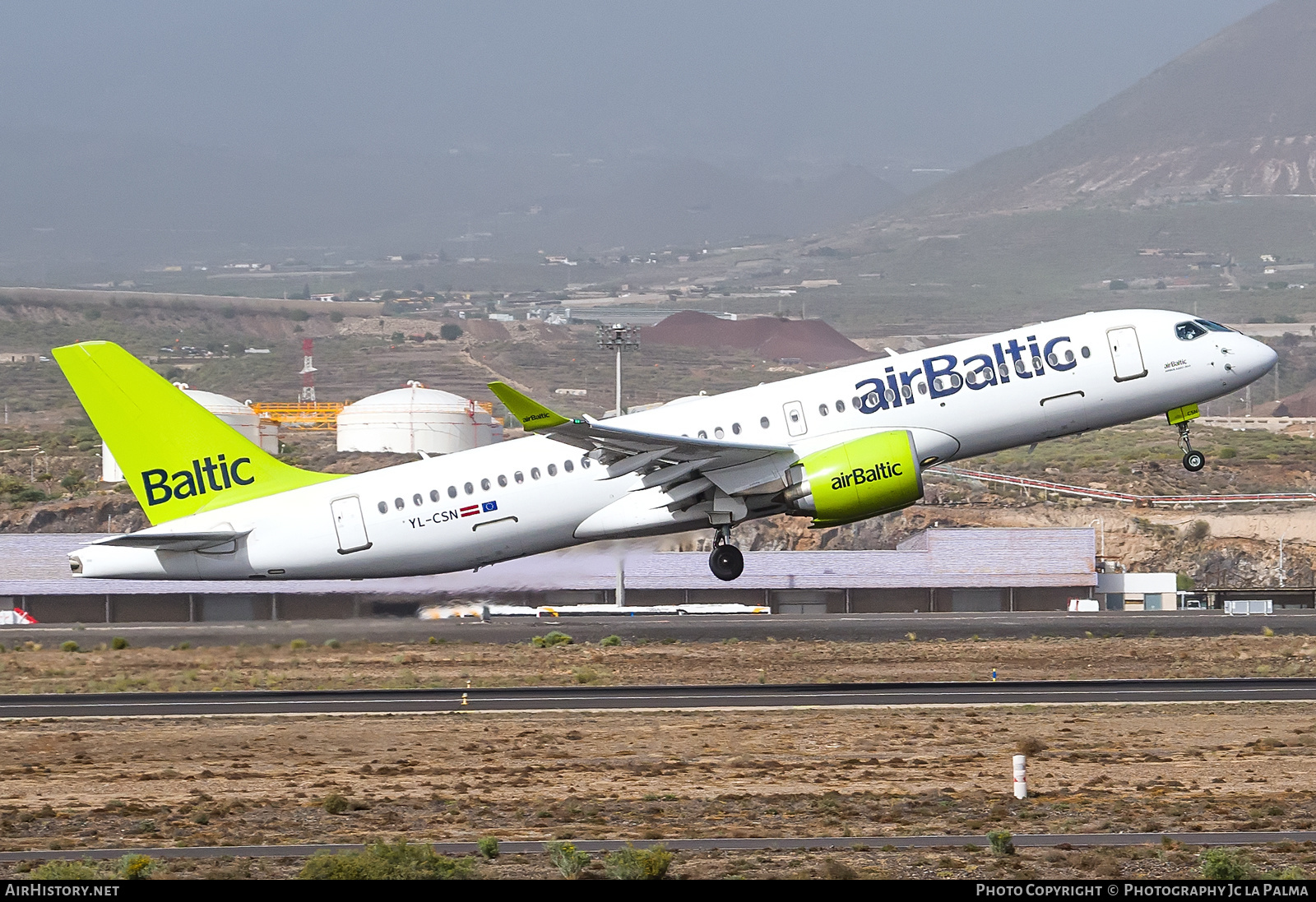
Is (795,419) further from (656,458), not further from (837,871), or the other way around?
(837,871)

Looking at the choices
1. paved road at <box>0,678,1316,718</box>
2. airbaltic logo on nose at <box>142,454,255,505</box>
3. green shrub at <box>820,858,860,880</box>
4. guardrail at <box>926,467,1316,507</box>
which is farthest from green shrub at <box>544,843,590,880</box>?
guardrail at <box>926,467,1316,507</box>

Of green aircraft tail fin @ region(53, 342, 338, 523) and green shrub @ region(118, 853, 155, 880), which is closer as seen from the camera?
green shrub @ region(118, 853, 155, 880)

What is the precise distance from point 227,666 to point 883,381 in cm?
2281

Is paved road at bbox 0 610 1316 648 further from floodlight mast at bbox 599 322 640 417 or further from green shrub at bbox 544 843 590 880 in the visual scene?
green shrub at bbox 544 843 590 880

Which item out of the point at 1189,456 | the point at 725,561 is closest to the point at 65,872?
the point at 725,561

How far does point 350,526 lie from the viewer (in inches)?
1500

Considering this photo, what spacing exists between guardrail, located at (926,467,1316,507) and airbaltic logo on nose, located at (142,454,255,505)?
219 feet

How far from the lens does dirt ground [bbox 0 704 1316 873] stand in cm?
2388

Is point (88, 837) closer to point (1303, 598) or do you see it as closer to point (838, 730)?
point (838, 730)

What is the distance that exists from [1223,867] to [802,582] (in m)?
55.9

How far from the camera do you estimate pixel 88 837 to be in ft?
77.6

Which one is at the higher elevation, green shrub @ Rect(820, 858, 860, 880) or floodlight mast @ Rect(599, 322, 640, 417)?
floodlight mast @ Rect(599, 322, 640, 417)

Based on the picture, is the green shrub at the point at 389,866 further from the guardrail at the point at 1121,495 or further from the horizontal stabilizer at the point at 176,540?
the guardrail at the point at 1121,495
